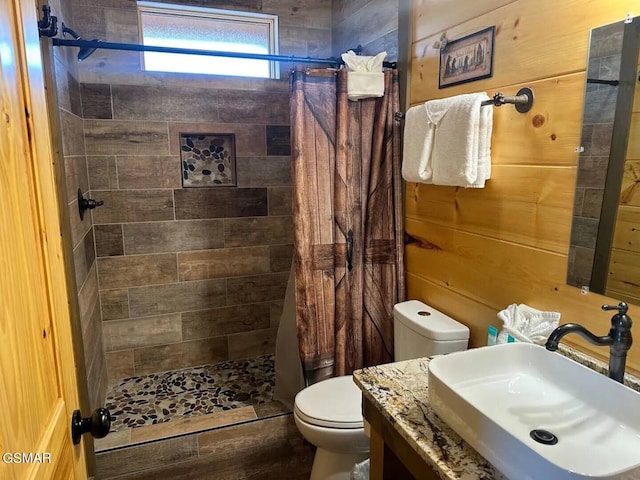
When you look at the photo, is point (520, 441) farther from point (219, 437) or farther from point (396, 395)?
point (219, 437)

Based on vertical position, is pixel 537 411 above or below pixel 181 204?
below

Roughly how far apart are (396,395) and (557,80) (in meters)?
1.08

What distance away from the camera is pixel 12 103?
71 cm

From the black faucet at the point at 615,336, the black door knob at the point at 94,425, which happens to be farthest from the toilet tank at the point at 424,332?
the black door knob at the point at 94,425

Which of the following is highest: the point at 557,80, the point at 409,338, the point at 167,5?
the point at 167,5

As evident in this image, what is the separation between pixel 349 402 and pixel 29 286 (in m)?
→ 1.46

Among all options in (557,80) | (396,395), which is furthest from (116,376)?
(557,80)

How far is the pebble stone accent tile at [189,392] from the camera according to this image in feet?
8.16

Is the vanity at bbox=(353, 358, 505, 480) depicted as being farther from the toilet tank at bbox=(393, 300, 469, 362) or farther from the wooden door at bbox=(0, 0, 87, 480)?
the wooden door at bbox=(0, 0, 87, 480)

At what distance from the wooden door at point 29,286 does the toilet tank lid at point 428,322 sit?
1301 mm

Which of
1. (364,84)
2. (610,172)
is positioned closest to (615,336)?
(610,172)

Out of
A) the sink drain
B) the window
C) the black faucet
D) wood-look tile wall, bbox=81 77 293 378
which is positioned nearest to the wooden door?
the sink drain

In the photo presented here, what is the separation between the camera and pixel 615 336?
113 cm

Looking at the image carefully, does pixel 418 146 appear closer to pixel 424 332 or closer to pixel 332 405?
pixel 424 332
